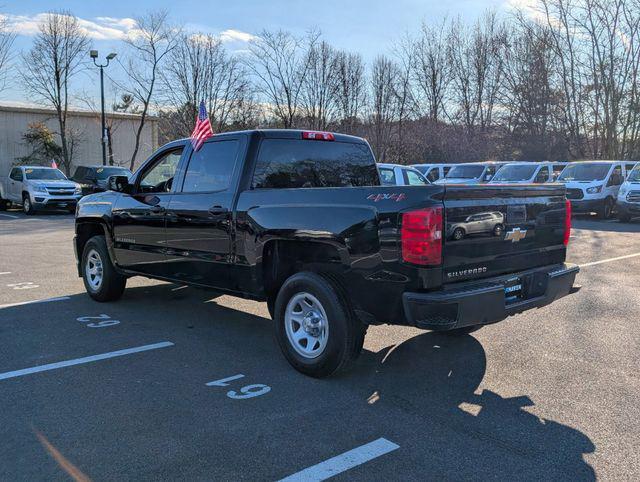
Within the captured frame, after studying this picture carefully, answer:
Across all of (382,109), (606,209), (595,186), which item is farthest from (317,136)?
(382,109)

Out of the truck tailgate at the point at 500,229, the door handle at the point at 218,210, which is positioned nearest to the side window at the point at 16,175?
the door handle at the point at 218,210

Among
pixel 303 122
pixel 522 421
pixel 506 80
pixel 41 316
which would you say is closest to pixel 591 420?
pixel 522 421

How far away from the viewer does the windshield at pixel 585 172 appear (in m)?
19.1

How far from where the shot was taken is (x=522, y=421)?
11.8ft

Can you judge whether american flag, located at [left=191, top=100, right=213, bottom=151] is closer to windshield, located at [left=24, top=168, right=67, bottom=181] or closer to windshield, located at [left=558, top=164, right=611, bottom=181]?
windshield, located at [left=558, top=164, right=611, bottom=181]

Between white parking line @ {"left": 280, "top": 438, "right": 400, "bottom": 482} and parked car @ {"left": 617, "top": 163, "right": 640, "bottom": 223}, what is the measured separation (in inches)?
659

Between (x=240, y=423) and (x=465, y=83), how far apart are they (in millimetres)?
40201

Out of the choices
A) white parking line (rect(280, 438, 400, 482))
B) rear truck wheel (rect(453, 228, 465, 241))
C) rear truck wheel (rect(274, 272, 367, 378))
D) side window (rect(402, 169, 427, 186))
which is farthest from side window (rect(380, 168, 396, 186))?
white parking line (rect(280, 438, 400, 482))

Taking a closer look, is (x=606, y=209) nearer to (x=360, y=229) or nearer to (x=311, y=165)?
(x=311, y=165)

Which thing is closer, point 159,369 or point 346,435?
point 346,435

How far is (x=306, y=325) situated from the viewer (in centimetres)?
442

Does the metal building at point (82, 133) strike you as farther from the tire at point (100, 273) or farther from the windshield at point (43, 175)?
the tire at point (100, 273)

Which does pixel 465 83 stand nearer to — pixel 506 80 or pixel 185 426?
pixel 506 80

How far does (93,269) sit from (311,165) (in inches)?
135
